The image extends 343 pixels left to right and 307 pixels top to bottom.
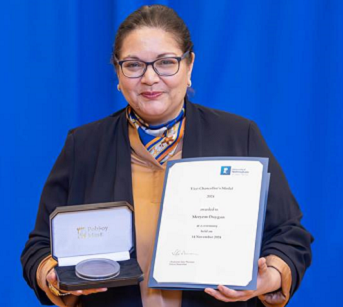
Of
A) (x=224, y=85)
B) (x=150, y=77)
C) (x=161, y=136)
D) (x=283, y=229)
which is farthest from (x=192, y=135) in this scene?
(x=224, y=85)

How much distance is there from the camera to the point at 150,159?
1283mm

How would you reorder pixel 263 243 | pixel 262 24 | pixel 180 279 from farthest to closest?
pixel 262 24, pixel 263 243, pixel 180 279

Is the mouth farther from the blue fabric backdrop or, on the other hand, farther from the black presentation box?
the blue fabric backdrop

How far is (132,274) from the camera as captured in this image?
1107 mm

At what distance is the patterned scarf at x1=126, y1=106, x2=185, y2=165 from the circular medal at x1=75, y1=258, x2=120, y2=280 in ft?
0.91

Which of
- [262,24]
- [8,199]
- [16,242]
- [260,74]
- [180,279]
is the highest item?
[262,24]

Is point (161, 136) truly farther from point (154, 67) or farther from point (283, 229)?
point (283, 229)

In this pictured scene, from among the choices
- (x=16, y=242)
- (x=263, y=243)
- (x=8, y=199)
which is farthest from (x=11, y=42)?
(x=263, y=243)

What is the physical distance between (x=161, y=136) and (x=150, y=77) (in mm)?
164

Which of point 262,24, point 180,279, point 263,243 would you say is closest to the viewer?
point 180,279

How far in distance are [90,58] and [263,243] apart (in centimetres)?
111

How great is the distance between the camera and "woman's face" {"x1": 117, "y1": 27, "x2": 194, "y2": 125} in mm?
1227

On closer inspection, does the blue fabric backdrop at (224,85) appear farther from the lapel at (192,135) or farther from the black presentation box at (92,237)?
the black presentation box at (92,237)

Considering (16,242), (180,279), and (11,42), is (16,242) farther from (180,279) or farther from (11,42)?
(180,279)
